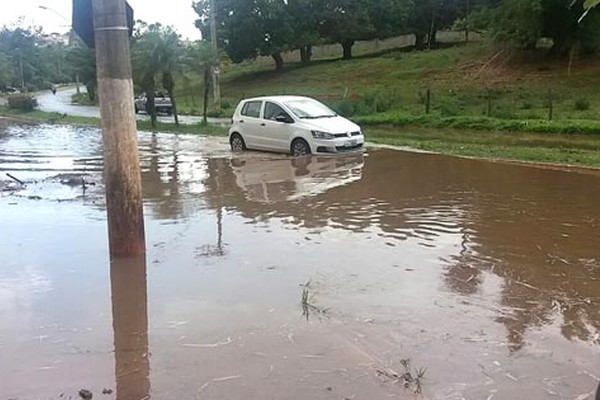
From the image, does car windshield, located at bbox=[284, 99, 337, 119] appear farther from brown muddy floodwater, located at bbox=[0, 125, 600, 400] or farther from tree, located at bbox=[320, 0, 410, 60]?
tree, located at bbox=[320, 0, 410, 60]

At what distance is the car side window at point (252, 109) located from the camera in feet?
57.9

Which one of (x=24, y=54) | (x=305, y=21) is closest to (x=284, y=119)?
(x=305, y=21)

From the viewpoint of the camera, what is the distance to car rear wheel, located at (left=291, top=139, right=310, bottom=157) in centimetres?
1620

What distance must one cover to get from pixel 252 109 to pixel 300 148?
7.35 ft

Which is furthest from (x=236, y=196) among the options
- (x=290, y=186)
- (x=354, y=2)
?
(x=354, y=2)

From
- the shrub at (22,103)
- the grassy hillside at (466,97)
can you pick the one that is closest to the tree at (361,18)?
the grassy hillside at (466,97)

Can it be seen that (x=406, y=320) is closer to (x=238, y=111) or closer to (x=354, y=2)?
(x=238, y=111)

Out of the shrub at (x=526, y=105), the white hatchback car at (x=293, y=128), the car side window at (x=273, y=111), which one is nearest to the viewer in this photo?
the white hatchback car at (x=293, y=128)

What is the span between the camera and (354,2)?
57.2 meters

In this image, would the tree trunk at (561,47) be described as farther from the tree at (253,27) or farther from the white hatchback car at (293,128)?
the white hatchback car at (293,128)

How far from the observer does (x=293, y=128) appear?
16.4 metres

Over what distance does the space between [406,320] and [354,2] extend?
180 feet

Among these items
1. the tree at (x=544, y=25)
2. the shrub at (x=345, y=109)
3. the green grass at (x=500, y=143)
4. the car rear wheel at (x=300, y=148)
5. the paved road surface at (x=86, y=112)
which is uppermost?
the tree at (x=544, y=25)

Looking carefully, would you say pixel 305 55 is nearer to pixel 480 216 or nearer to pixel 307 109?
pixel 307 109
